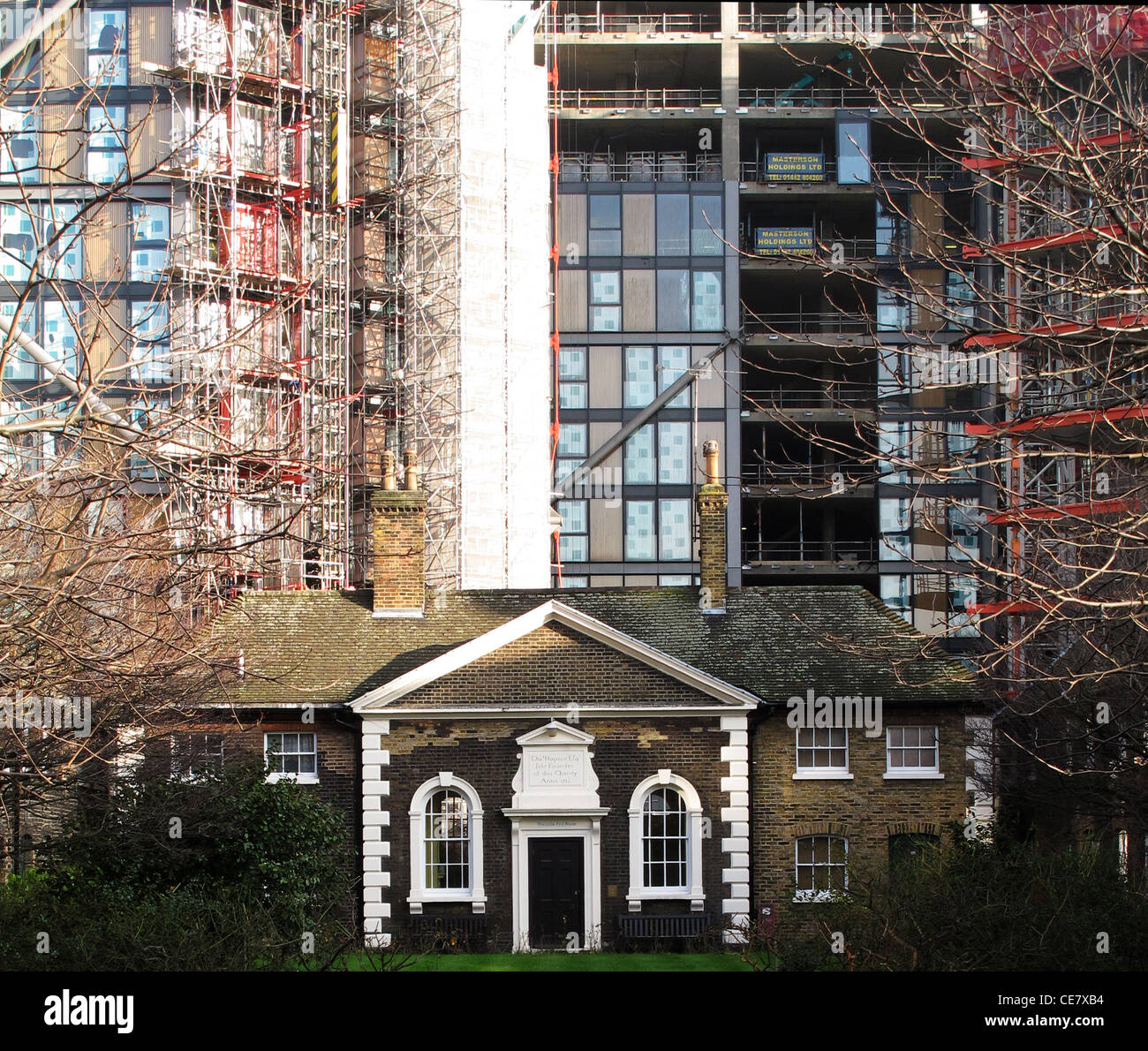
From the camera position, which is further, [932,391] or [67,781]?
[932,391]

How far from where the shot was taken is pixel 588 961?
23.9 meters

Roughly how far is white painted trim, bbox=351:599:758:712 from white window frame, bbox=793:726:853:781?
127 centimetres

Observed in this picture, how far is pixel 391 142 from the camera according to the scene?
50.5 metres

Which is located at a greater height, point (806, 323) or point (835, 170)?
point (835, 170)

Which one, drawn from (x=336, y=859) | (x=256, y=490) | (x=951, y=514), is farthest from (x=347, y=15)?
(x=256, y=490)

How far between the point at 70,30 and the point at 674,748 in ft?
96.7

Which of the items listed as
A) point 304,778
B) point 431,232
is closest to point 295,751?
point 304,778

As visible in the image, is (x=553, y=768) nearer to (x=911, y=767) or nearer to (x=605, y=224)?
(x=911, y=767)

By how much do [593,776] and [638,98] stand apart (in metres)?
41.1

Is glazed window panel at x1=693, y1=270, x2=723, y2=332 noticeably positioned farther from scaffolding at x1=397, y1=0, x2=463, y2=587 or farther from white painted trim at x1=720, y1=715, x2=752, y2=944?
white painted trim at x1=720, y1=715, x2=752, y2=944

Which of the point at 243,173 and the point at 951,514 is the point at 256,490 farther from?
the point at 951,514

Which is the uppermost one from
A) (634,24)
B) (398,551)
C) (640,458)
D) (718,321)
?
(634,24)

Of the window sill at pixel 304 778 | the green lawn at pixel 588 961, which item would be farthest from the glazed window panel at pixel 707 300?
the green lawn at pixel 588 961

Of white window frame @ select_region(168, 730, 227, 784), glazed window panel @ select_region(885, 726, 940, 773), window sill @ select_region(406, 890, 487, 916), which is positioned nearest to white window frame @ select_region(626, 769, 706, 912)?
window sill @ select_region(406, 890, 487, 916)
